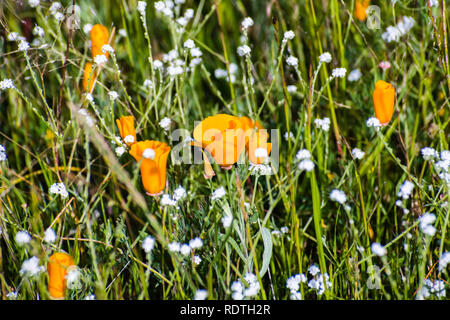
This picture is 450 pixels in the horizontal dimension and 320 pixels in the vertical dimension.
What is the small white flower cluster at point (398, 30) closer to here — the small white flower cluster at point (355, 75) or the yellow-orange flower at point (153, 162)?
the small white flower cluster at point (355, 75)

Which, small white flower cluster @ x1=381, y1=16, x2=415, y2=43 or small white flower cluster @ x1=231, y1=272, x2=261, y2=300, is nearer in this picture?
small white flower cluster @ x1=231, y1=272, x2=261, y2=300

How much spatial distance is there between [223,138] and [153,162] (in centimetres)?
16

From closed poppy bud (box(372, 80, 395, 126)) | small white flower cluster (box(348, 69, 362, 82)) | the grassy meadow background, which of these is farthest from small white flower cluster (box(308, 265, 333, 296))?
small white flower cluster (box(348, 69, 362, 82))

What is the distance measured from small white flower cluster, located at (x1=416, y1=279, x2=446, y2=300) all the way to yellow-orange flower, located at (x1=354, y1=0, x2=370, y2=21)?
87cm

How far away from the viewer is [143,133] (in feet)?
4.17

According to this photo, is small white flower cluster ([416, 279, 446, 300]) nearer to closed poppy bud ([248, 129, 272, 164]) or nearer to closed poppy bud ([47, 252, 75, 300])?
closed poppy bud ([248, 129, 272, 164])

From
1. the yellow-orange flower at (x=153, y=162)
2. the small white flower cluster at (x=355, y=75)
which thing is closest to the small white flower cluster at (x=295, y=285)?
the yellow-orange flower at (x=153, y=162)

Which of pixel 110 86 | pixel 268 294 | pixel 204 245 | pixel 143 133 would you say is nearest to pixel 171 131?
pixel 143 133

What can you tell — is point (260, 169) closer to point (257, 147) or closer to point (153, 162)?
point (257, 147)

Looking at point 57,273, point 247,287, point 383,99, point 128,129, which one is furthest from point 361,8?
point 57,273

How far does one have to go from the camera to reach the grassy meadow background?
36.6 inches
